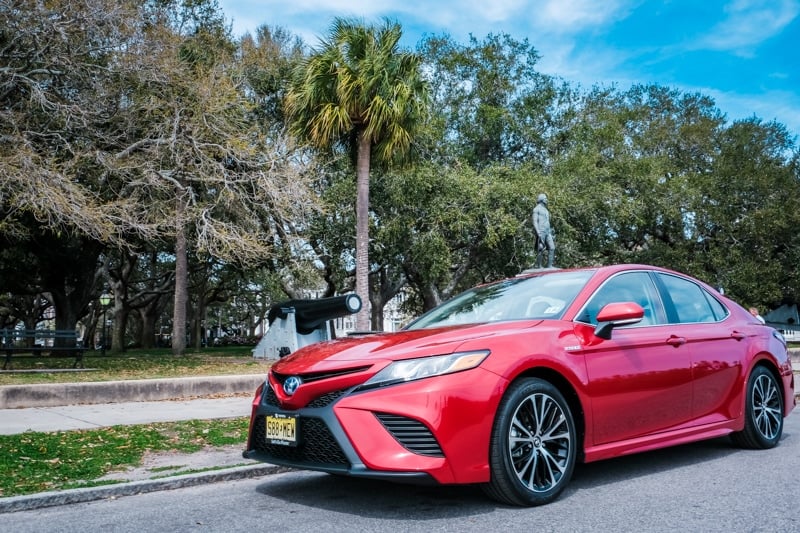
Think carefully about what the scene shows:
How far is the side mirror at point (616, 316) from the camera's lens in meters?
4.91

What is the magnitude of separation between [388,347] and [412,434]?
0.62 m

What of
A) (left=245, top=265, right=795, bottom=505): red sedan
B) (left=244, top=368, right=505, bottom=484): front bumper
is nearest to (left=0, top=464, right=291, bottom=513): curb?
(left=245, top=265, right=795, bottom=505): red sedan

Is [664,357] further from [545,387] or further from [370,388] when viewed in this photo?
[370,388]

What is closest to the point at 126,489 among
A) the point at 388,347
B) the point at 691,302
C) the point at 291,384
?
the point at 291,384

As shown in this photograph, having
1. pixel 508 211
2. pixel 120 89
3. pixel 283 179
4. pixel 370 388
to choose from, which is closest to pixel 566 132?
pixel 508 211

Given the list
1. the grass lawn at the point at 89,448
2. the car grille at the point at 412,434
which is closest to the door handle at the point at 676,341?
the car grille at the point at 412,434

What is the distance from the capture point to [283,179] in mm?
19281

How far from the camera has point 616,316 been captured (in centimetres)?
493

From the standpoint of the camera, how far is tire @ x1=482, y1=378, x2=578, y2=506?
4.36 m

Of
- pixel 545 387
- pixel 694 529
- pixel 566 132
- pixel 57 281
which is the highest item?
pixel 566 132

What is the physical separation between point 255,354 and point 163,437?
1392cm

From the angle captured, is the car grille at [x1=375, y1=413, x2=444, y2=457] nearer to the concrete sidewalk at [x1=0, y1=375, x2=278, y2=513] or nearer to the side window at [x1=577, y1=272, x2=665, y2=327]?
the side window at [x1=577, y1=272, x2=665, y2=327]

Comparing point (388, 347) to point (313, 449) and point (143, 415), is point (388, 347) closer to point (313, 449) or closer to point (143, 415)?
point (313, 449)

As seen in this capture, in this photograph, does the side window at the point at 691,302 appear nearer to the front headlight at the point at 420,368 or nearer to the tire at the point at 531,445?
the tire at the point at 531,445
